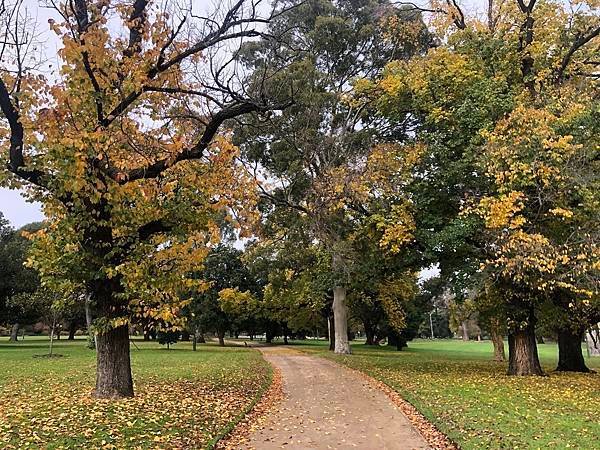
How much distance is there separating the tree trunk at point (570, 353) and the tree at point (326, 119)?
28.3 ft

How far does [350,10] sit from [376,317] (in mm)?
22807

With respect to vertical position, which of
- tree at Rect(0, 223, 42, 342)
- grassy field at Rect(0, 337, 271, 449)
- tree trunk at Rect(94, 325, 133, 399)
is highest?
tree at Rect(0, 223, 42, 342)

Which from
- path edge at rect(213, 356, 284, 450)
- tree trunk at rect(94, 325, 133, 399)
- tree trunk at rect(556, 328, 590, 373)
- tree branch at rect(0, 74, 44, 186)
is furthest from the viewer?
tree trunk at rect(556, 328, 590, 373)

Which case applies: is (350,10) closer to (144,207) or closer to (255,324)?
(144,207)

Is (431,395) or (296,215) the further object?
(296,215)

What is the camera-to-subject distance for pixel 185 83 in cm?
1045

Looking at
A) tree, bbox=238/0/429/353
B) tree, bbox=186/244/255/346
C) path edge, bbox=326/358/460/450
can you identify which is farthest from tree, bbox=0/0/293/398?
tree, bbox=186/244/255/346

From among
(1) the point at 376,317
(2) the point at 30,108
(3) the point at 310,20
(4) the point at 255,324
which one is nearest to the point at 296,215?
(3) the point at 310,20

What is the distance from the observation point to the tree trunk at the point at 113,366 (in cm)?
978

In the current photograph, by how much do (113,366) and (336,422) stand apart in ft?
14.5

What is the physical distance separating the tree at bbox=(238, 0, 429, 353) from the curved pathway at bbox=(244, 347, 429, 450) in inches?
276

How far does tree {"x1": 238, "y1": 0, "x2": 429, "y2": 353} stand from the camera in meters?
20.0

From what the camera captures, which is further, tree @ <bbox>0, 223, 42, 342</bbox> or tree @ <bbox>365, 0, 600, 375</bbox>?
tree @ <bbox>0, 223, 42, 342</bbox>

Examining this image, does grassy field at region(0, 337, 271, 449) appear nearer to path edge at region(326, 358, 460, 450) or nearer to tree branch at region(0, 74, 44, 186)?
path edge at region(326, 358, 460, 450)
